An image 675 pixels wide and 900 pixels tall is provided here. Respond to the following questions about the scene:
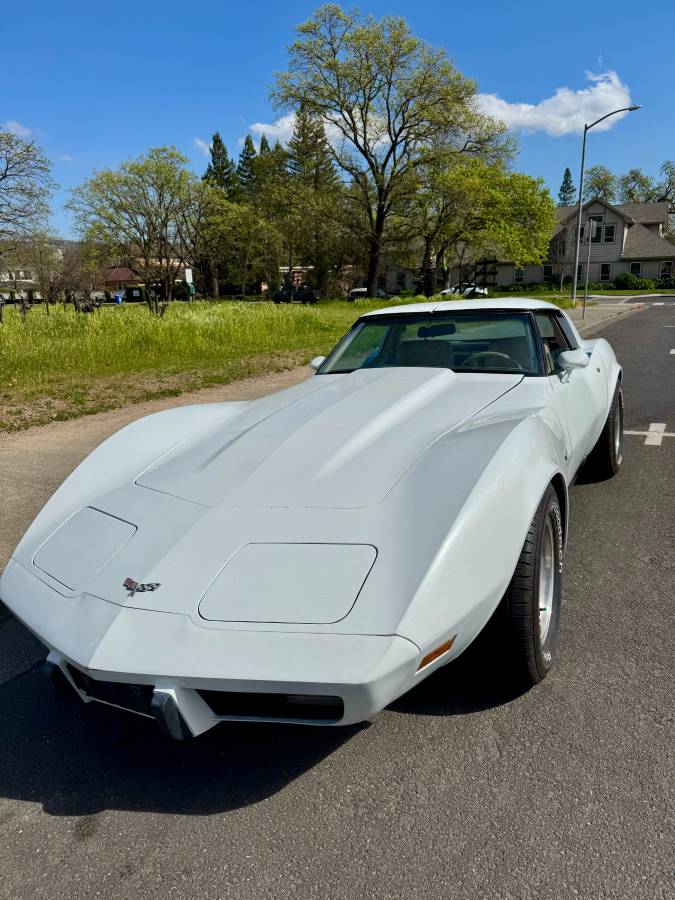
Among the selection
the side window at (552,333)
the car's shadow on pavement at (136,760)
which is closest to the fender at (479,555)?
the car's shadow on pavement at (136,760)

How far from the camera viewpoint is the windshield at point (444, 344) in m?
3.52

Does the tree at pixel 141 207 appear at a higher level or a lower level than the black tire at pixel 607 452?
higher

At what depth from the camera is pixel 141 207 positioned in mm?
43031

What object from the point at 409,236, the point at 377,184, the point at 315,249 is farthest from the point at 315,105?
the point at 315,249

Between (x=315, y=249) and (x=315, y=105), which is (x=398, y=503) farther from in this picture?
(x=315, y=249)

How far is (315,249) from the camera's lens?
48.8 m

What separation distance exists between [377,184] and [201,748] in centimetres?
3919

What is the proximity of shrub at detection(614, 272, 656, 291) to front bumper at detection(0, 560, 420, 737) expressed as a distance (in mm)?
59463

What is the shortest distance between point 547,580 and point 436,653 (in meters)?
0.95

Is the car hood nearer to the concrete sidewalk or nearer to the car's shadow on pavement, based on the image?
the car's shadow on pavement

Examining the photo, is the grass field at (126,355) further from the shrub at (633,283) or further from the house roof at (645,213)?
the house roof at (645,213)

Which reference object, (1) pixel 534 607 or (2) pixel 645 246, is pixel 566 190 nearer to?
(2) pixel 645 246

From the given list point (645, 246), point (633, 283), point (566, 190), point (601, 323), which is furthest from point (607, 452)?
point (566, 190)

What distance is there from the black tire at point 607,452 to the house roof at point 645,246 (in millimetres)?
61095
